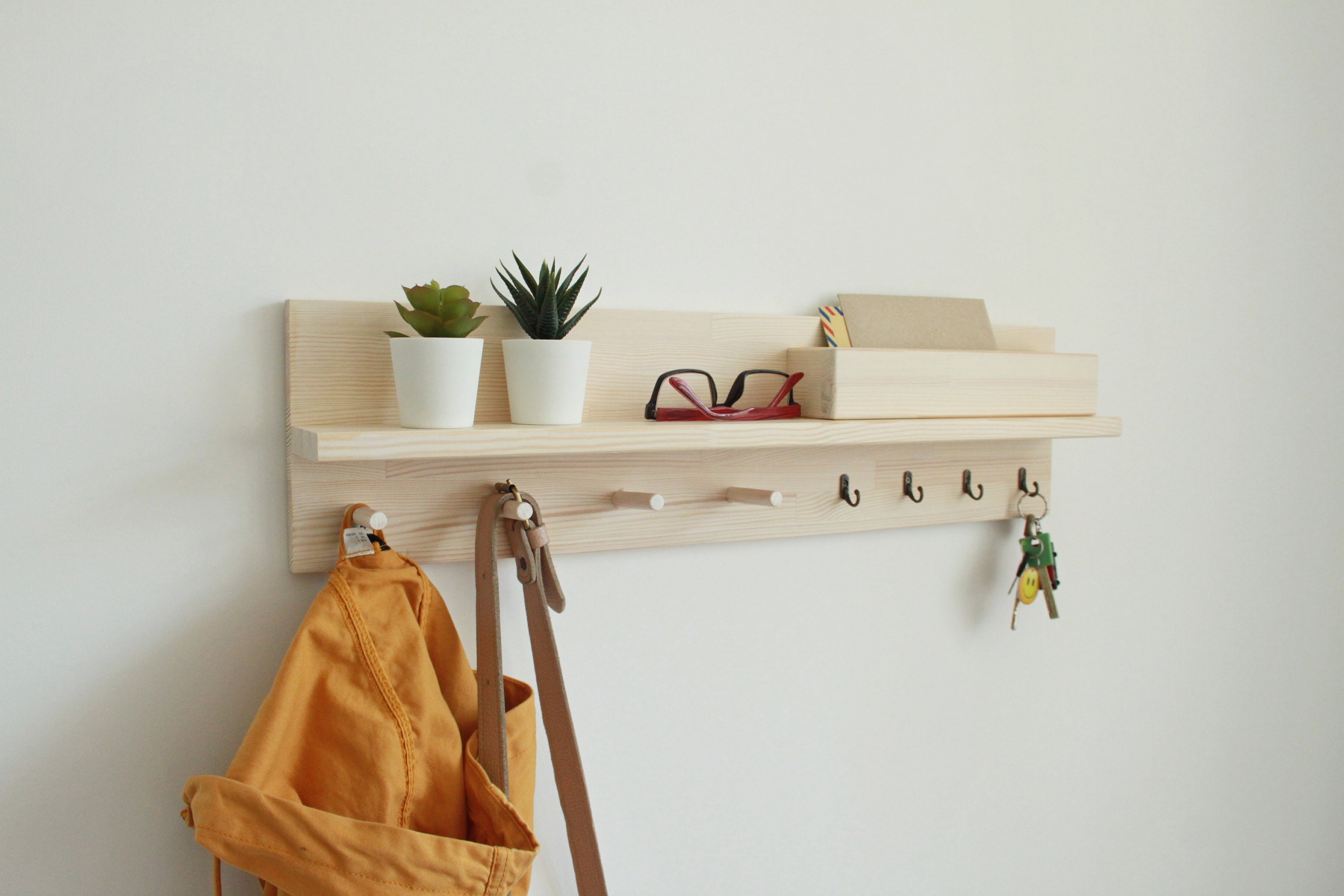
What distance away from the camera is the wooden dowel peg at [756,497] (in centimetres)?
79

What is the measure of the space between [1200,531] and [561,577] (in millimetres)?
906

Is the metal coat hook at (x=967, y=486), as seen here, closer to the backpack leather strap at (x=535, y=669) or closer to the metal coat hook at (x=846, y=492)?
the metal coat hook at (x=846, y=492)

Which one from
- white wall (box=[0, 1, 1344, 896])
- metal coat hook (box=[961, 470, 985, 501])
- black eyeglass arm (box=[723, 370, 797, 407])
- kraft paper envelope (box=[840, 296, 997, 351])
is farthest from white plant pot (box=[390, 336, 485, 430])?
metal coat hook (box=[961, 470, 985, 501])

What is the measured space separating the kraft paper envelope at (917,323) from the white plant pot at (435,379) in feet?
1.36

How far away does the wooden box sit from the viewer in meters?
0.83

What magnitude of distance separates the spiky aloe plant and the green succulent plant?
0.14ft

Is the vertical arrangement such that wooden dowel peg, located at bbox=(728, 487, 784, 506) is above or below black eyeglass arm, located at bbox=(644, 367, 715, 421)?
below

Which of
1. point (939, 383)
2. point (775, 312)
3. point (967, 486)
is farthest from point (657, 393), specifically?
point (967, 486)

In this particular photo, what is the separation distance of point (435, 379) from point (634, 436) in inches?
6.1

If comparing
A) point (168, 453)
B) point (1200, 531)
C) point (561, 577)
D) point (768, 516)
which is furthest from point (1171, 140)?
point (168, 453)

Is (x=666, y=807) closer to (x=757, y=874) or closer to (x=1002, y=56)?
(x=757, y=874)

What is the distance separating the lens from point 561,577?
2.69ft

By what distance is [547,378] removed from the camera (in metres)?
0.70

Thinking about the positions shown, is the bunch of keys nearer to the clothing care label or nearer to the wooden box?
the wooden box
